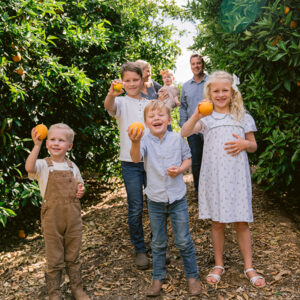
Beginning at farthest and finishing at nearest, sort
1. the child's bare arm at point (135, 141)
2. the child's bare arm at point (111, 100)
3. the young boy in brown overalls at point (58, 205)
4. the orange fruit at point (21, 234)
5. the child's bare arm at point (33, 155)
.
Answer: the orange fruit at point (21, 234) → the child's bare arm at point (111, 100) → the young boy in brown overalls at point (58, 205) → the child's bare arm at point (33, 155) → the child's bare arm at point (135, 141)

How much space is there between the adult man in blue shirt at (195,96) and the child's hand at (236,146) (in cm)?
198

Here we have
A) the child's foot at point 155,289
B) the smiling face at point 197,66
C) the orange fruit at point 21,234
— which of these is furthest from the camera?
the smiling face at point 197,66

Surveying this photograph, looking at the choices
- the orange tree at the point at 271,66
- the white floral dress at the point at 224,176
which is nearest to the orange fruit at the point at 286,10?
the orange tree at the point at 271,66

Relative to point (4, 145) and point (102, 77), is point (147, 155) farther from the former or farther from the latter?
point (102, 77)

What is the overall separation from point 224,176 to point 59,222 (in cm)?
145

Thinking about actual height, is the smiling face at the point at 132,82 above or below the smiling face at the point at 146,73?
below

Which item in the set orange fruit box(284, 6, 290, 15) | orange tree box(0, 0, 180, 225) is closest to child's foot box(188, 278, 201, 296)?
orange tree box(0, 0, 180, 225)

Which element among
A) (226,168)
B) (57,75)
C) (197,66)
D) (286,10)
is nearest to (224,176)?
(226,168)

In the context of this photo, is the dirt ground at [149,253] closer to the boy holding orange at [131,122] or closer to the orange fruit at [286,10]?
the boy holding orange at [131,122]

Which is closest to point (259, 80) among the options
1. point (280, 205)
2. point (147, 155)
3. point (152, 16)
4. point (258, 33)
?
point (258, 33)

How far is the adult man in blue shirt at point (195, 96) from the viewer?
4721mm

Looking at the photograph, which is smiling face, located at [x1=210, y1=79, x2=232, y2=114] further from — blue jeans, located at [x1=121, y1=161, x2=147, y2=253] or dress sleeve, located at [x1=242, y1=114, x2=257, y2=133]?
blue jeans, located at [x1=121, y1=161, x2=147, y2=253]

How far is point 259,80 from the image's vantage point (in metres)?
3.55

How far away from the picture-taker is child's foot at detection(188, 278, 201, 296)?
2.74 m
